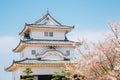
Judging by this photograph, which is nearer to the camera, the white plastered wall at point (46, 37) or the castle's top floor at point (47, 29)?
the castle's top floor at point (47, 29)

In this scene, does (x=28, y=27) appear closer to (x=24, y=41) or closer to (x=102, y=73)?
(x=24, y=41)

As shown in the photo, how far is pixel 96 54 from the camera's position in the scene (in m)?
17.2

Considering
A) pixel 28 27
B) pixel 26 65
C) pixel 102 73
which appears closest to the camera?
pixel 102 73

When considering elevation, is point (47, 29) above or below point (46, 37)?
above

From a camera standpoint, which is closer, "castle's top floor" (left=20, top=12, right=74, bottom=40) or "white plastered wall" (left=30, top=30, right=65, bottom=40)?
"castle's top floor" (left=20, top=12, right=74, bottom=40)

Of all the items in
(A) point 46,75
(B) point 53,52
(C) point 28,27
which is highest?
(C) point 28,27

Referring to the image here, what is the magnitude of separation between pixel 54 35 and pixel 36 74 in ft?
18.2

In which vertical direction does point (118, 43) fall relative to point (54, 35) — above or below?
below

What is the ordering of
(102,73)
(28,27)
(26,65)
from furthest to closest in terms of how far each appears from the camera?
(28,27), (26,65), (102,73)

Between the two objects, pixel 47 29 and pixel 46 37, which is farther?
pixel 46 37

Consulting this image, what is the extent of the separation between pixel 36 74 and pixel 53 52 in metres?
3.24

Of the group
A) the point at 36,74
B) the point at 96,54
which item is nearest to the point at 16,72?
the point at 36,74

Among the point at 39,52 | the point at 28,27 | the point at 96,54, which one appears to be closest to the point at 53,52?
the point at 39,52

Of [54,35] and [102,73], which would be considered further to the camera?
[54,35]
